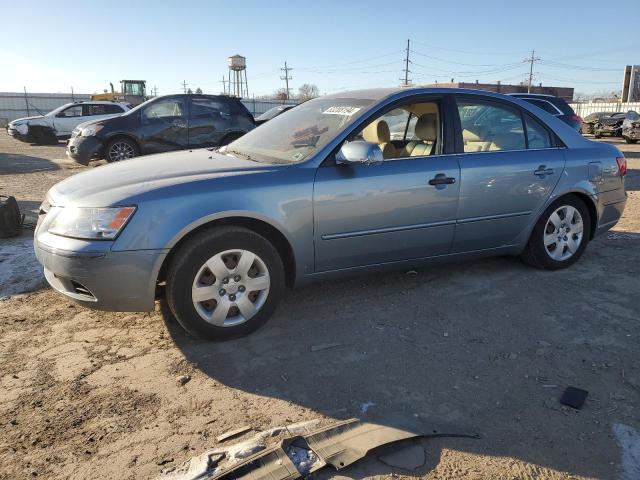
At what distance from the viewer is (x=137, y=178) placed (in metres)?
3.35

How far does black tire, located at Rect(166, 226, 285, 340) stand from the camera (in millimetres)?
3145

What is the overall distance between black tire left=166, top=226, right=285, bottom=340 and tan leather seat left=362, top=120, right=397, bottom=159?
4.18ft

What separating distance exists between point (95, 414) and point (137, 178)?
149cm

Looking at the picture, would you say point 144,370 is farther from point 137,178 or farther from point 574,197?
point 574,197

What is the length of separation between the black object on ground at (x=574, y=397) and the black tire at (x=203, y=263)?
184cm

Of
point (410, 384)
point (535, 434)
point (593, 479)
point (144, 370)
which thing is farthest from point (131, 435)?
point (593, 479)

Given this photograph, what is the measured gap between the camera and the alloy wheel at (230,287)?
323 cm

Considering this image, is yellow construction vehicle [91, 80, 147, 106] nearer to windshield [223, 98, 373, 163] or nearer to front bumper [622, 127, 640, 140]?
front bumper [622, 127, 640, 140]

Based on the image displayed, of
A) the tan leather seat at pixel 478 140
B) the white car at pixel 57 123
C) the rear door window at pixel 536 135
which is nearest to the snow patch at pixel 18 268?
the tan leather seat at pixel 478 140

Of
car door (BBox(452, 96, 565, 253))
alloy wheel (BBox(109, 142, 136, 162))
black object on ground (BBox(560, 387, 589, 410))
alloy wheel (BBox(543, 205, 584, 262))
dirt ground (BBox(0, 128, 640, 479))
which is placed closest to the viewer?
dirt ground (BBox(0, 128, 640, 479))

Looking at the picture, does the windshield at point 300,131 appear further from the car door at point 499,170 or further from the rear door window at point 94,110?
the rear door window at point 94,110

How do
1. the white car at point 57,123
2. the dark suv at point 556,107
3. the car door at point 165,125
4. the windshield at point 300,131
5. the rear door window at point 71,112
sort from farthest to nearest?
the rear door window at point 71,112, the white car at point 57,123, the dark suv at point 556,107, the car door at point 165,125, the windshield at point 300,131

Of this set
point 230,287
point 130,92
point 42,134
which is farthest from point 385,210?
point 130,92

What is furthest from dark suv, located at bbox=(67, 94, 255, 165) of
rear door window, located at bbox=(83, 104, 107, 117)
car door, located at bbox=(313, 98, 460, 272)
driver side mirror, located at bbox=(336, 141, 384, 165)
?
rear door window, located at bbox=(83, 104, 107, 117)
